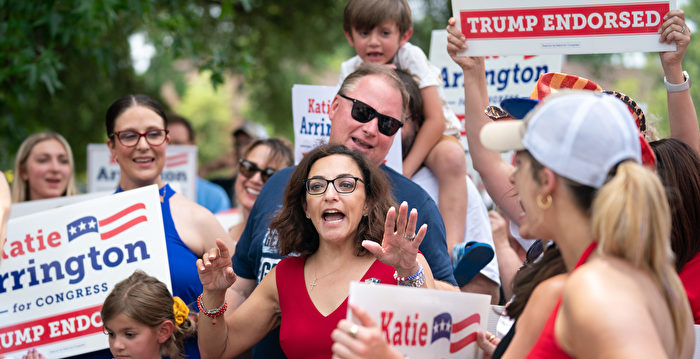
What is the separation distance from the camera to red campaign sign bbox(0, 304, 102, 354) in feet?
13.3

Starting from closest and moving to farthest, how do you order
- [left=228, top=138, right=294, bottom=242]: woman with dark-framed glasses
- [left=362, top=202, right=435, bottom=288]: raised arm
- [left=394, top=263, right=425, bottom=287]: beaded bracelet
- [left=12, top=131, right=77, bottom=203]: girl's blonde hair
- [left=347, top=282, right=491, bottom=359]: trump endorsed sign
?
[left=347, top=282, right=491, bottom=359]: trump endorsed sign, [left=362, top=202, right=435, bottom=288]: raised arm, [left=394, top=263, right=425, bottom=287]: beaded bracelet, [left=228, top=138, right=294, bottom=242]: woman with dark-framed glasses, [left=12, top=131, right=77, bottom=203]: girl's blonde hair

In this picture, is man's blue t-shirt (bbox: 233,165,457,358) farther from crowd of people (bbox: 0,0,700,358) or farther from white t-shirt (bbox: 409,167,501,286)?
white t-shirt (bbox: 409,167,501,286)

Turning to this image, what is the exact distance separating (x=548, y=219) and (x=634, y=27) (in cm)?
199

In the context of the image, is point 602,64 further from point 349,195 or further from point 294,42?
point 349,195

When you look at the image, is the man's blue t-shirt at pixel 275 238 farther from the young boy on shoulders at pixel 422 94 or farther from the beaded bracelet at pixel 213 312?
the young boy on shoulders at pixel 422 94

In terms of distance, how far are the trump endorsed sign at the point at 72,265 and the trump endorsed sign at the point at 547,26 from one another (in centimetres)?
187

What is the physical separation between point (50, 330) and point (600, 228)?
10.0 feet

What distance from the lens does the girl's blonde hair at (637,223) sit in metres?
1.96

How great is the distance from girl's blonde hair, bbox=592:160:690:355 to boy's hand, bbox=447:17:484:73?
2.01 metres

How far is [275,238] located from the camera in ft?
12.3

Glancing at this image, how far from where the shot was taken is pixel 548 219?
7.14 feet

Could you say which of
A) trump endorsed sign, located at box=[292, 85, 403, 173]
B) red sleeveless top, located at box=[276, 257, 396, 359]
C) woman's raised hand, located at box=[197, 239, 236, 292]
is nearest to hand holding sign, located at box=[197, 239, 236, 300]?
woman's raised hand, located at box=[197, 239, 236, 292]

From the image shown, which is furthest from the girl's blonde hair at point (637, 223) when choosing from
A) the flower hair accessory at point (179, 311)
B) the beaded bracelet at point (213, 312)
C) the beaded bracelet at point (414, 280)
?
the flower hair accessory at point (179, 311)

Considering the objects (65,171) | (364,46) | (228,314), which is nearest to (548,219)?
(228,314)
